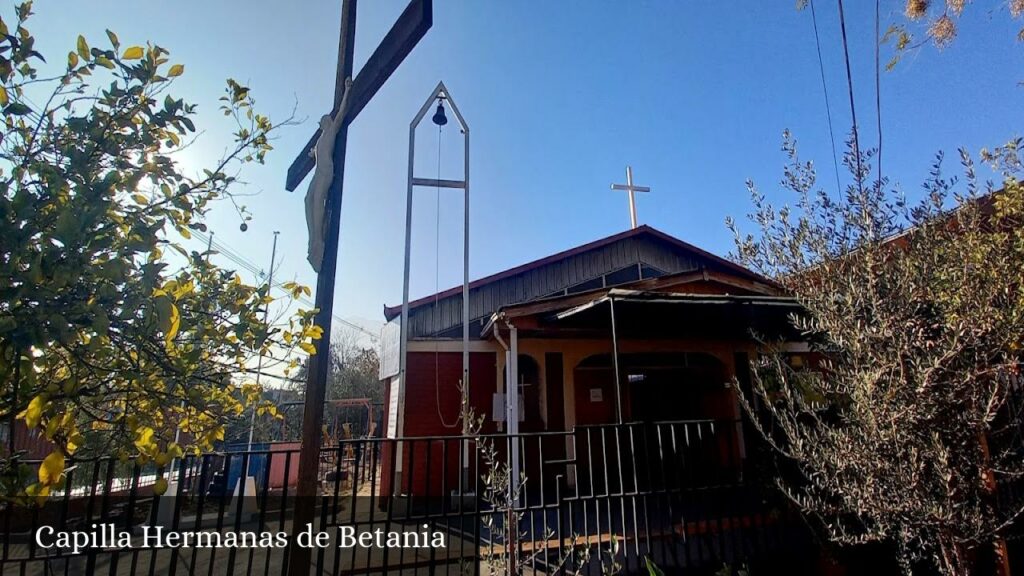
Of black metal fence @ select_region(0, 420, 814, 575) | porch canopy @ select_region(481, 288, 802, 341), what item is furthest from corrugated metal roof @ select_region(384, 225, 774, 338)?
black metal fence @ select_region(0, 420, 814, 575)

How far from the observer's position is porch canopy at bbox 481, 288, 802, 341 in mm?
5102

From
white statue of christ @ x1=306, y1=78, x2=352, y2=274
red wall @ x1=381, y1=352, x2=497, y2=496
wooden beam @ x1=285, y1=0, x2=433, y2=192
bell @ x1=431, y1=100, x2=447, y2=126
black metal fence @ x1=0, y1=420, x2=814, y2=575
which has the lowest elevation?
black metal fence @ x1=0, y1=420, x2=814, y2=575

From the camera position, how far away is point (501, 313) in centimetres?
643

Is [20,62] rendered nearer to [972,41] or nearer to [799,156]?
[799,156]

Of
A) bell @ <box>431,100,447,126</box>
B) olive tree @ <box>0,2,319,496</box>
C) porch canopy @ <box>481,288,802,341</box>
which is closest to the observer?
olive tree @ <box>0,2,319,496</box>

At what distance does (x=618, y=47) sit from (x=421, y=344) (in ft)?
17.9

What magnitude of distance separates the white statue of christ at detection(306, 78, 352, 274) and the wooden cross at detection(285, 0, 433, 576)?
2 centimetres

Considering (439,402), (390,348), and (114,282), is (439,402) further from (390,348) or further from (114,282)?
(114,282)

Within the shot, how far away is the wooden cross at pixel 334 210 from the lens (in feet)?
6.23

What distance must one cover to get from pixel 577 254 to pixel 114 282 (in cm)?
846

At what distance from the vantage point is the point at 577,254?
9250 mm

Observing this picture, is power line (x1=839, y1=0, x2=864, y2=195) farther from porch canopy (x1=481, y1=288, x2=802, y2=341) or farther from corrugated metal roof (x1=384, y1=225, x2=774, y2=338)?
corrugated metal roof (x1=384, y1=225, x2=774, y2=338)

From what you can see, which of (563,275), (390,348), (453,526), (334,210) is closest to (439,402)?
(390,348)

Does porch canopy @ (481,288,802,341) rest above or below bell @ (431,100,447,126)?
below
